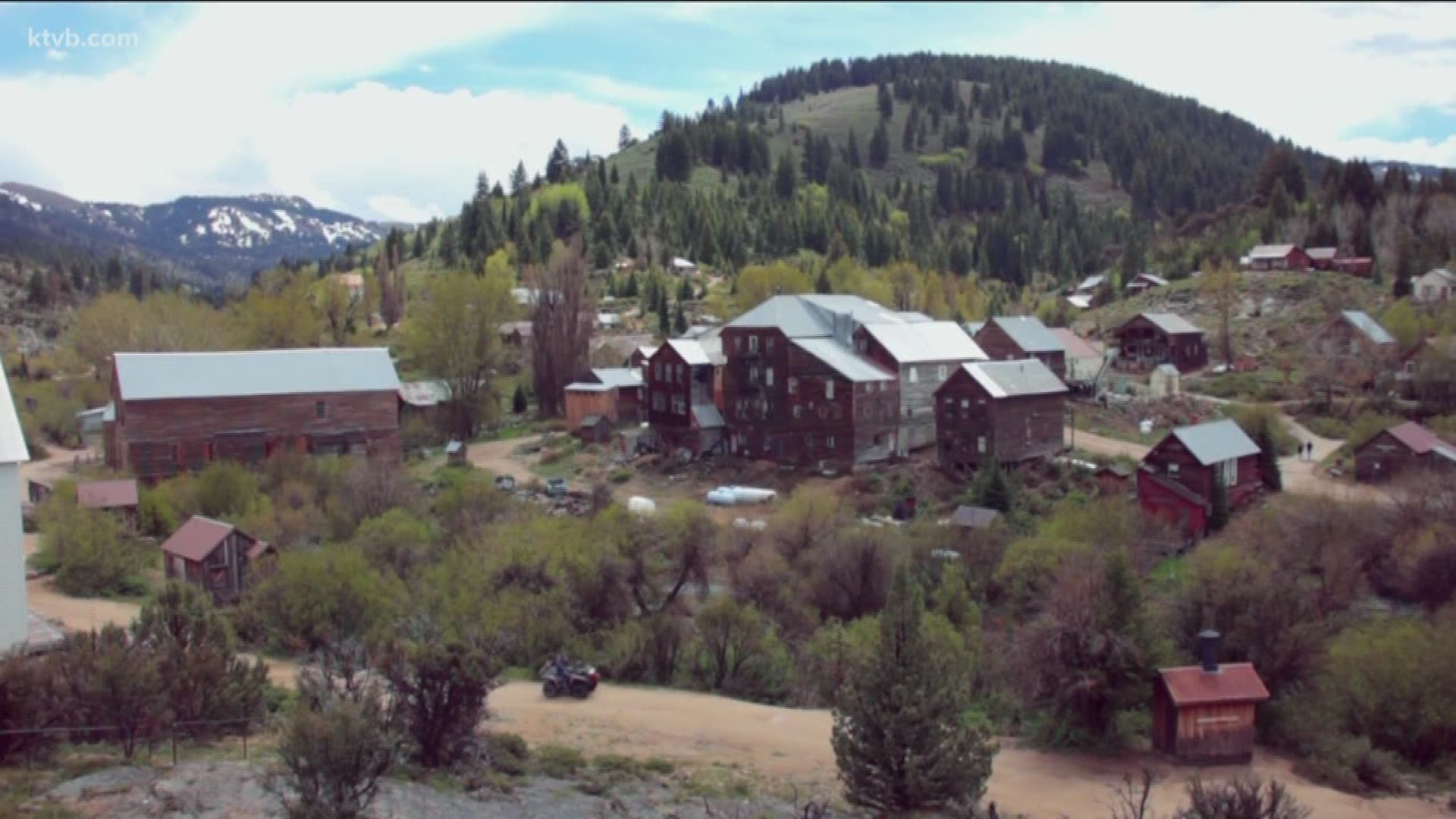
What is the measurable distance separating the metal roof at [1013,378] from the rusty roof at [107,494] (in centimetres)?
2826

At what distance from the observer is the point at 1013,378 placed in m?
46.4

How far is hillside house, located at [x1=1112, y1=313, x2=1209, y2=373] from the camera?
66.9 m

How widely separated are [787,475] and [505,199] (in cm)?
7301

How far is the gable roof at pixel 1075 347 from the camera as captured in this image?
61.7 meters

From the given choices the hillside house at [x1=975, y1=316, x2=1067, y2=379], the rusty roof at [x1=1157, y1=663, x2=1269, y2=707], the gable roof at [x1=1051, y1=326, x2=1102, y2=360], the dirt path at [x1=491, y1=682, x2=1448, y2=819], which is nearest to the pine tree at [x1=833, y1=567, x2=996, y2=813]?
the dirt path at [x1=491, y1=682, x2=1448, y2=819]

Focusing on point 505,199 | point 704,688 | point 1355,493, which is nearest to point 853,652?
point 704,688

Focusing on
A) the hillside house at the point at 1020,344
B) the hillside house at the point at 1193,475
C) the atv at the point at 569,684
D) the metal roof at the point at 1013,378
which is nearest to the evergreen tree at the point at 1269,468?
the hillside house at the point at 1193,475

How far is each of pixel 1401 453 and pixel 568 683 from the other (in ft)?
96.1

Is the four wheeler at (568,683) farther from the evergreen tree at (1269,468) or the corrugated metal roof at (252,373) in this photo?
the corrugated metal roof at (252,373)

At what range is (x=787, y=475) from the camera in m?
47.9

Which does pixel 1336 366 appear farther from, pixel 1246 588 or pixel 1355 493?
pixel 1246 588

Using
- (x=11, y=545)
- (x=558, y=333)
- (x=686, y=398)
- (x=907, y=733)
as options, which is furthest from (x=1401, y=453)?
(x=11, y=545)

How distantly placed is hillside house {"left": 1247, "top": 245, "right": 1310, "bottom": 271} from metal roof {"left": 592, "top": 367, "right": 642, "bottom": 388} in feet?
153

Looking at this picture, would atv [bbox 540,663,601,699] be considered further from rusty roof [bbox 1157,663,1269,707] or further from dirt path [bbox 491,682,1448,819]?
rusty roof [bbox 1157,663,1269,707]
